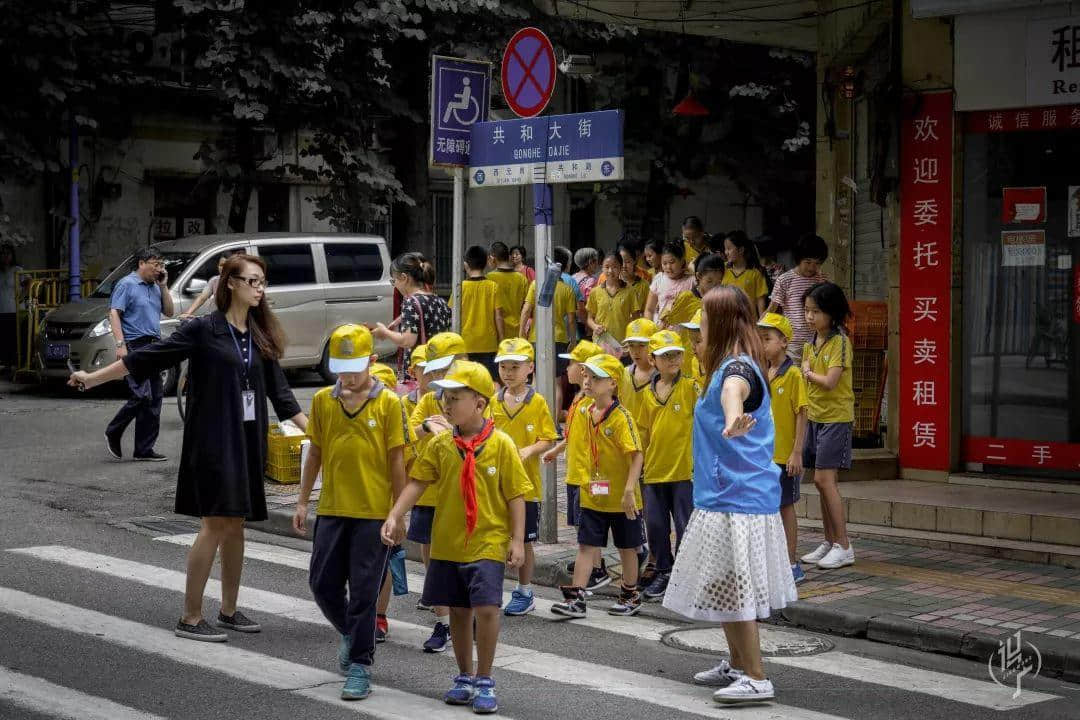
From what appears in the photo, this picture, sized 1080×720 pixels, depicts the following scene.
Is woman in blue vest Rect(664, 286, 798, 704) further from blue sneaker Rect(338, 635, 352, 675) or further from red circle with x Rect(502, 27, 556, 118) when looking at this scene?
red circle with x Rect(502, 27, 556, 118)

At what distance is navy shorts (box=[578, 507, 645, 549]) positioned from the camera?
807 cm

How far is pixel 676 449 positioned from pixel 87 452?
7.57m

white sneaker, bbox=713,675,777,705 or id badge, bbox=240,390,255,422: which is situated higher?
id badge, bbox=240,390,255,422

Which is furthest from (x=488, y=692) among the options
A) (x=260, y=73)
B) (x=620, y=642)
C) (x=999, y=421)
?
(x=260, y=73)

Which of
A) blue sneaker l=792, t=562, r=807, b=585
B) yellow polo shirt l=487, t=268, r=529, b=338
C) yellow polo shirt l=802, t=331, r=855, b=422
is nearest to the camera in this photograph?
blue sneaker l=792, t=562, r=807, b=585

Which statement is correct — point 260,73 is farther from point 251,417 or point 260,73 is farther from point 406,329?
point 251,417

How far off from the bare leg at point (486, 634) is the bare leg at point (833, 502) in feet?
11.8

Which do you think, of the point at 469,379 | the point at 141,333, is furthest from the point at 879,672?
the point at 141,333

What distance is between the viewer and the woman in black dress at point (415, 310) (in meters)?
9.58

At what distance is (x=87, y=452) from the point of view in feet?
45.3

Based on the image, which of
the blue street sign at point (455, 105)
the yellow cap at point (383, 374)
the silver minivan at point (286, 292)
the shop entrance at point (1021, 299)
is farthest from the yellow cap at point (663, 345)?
the silver minivan at point (286, 292)

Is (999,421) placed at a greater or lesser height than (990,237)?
lesser

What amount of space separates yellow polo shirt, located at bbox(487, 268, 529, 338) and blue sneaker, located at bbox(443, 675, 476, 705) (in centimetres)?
789

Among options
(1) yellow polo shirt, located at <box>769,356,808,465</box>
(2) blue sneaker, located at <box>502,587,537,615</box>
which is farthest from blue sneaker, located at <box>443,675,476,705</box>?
(1) yellow polo shirt, located at <box>769,356,808,465</box>
